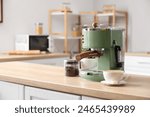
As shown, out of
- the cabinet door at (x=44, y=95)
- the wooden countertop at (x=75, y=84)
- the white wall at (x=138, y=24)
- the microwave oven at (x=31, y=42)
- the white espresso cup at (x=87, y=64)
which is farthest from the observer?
the white wall at (x=138, y=24)

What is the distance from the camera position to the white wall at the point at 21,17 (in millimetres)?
3922

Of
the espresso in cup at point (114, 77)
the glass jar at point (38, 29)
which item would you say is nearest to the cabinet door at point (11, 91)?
the espresso in cup at point (114, 77)

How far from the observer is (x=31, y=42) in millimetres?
3877

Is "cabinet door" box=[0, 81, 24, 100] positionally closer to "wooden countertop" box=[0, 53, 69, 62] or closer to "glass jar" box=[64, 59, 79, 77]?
"glass jar" box=[64, 59, 79, 77]

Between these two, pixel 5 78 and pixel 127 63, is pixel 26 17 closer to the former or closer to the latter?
pixel 127 63

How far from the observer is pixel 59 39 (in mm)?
4621

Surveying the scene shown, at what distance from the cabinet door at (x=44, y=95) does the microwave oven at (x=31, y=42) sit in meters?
2.25

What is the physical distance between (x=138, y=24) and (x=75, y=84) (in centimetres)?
334

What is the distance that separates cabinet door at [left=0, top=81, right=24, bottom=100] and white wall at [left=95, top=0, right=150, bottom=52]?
10.2ft

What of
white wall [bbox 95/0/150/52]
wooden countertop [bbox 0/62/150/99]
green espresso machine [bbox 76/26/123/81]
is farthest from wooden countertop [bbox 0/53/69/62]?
green espresso machine [bbox 76/26/123/81]

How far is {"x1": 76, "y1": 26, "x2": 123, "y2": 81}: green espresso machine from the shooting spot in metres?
1.59

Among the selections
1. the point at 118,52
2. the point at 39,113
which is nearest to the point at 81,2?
the point at 118,52

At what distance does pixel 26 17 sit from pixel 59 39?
2.29ft

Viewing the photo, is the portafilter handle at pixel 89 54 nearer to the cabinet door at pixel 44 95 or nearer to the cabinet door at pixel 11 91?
the cabinet door at pixel 44 95
